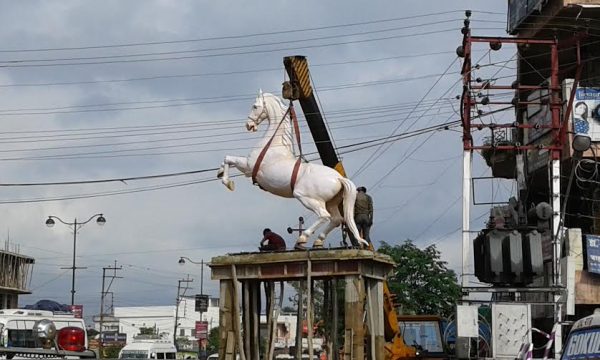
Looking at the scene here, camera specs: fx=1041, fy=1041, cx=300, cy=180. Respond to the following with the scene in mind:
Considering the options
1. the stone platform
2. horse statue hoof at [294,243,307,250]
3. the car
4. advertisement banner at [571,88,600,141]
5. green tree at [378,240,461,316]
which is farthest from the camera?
green tree at [378,240,461,316]

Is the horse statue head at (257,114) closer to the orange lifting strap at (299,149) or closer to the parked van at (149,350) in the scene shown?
the orange lifting strap at (299,149)

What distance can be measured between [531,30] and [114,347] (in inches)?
1933

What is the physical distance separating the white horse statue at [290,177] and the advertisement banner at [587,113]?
15744 millimetres

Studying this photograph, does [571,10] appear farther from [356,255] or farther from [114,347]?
[114,347]

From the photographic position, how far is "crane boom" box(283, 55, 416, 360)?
18.4 metres

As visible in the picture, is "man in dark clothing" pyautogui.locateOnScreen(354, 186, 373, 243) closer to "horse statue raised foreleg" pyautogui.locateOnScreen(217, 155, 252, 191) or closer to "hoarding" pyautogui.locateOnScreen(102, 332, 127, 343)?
"horse statue raised foreleg" pyautogui.locateOnScreen(217, 155, 252, 191)

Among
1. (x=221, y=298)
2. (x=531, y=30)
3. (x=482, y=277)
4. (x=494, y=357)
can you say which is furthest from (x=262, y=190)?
(x=531, y=30)

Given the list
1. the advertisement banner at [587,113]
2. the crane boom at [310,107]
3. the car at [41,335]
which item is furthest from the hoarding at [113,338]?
the crane boom at [310,107]

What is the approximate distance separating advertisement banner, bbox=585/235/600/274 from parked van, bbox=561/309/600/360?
838 inches

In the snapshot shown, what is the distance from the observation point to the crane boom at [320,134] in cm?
1839

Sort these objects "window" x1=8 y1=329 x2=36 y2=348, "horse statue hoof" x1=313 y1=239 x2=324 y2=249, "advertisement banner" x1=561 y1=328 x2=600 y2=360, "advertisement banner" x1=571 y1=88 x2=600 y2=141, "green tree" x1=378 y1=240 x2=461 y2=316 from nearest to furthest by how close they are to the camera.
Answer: "advertisement banner" x1=561 y1=328 x2=600 y2=360 → "horse statue hoof" x1=313 y1=239 x2=324 y2=249 → "window" x1=8 y1=329 x2=36 y2=348 → "advertisement banner" x1=571 y1=88 x2=600 y2=141 → "green tree" x1=378 y1=240 x2=461 y2=316

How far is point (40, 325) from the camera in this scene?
69.8 feet

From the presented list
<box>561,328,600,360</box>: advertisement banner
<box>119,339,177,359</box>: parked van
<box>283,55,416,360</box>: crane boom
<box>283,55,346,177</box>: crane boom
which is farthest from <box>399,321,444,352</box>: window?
<box>561,328,600,360</box>: advertisement banner

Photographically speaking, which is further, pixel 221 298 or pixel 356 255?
pixel 221 298
